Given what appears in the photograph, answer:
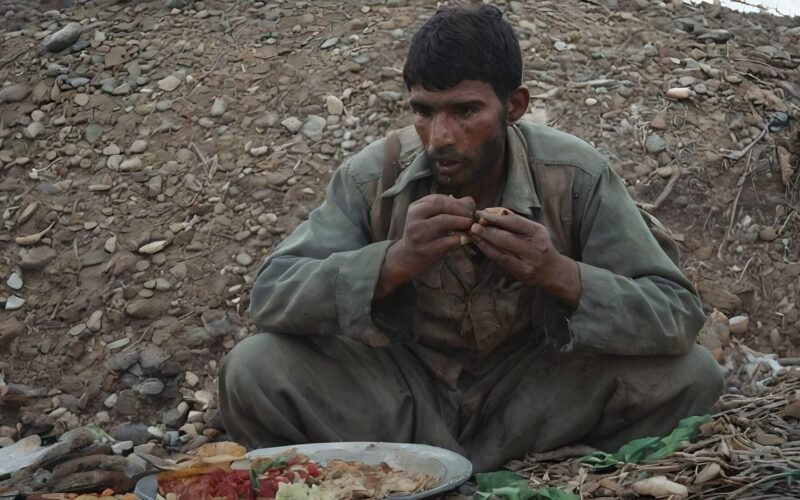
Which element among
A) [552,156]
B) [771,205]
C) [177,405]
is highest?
A: [552,156]

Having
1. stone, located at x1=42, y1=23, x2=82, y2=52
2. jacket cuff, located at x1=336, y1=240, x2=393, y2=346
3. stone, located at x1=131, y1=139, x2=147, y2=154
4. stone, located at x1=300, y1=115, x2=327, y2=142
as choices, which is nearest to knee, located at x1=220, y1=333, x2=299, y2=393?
jacket cuff, located at x1=336, y1=240, x2=393, y2=346

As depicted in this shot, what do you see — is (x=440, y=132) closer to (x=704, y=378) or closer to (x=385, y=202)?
(x=385, y=202)

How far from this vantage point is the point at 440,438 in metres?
4.16

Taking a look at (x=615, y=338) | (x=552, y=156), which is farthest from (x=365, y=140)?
(x=615, y=338)

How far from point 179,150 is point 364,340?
2.83 meters

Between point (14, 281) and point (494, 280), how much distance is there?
292 centimetres

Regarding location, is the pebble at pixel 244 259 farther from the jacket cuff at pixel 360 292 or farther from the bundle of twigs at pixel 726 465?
the bundle of twigs at pixel 726 465

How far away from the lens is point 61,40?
721 cm

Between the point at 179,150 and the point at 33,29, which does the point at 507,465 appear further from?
the point at 33,29

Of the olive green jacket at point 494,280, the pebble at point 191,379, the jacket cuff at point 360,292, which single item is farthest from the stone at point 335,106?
the jacket cuff at point 360,292

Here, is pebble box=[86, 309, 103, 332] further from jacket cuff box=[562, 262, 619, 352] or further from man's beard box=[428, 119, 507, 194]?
jacket cuff box=[562, 262, 619, 352]

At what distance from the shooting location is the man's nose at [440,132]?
3832mm

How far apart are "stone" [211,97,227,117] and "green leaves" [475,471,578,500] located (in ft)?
10.9

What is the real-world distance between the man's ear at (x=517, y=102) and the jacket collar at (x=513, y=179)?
81 millimetres
